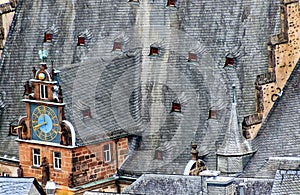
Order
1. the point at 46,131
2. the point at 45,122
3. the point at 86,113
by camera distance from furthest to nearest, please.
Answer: the point at 86,113
the point at 46,131
the point at 45,122

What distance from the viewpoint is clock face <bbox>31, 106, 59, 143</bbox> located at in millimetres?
123056

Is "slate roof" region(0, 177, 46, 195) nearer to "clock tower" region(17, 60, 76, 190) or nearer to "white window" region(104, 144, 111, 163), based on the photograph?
"clock tower" region(17, 60, 76, 190)

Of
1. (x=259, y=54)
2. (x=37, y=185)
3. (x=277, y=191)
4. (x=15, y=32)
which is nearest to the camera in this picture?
(x=277, y=191)

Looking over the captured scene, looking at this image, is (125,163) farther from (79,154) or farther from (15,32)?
(15,32)

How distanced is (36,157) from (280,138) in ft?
49.1

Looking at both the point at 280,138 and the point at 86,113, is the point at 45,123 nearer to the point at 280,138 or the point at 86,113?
the point at 86,113

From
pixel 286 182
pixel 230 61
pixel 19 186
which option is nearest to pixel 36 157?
pixel 19 186

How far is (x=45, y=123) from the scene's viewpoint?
406ft

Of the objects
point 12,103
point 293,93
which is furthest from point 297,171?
point 12,103

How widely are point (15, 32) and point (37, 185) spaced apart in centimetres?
1965

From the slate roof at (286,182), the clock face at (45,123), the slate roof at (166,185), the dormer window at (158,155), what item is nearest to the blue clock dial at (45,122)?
the clock face at (45,123)

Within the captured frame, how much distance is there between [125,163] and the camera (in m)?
126

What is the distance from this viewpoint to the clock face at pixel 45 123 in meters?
123

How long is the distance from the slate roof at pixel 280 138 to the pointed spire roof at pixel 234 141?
2.56 ft
